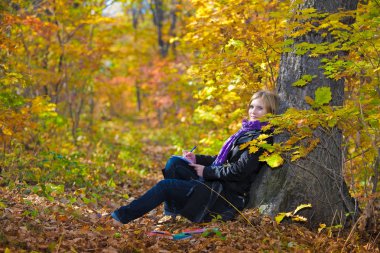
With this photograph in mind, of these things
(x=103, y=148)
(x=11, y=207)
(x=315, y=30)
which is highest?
(x=315, y=30)

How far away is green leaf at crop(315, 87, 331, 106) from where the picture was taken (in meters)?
→ 3.82

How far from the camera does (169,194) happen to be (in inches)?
169

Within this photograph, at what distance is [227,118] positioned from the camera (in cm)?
752

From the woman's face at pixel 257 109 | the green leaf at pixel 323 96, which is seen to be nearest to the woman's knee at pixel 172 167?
the woman's face at pixel 257 109

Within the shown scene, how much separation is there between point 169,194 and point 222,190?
53 cm

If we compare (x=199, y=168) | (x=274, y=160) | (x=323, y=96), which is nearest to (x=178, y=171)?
(x=199, y=168)

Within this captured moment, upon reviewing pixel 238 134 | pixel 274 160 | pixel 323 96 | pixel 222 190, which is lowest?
pixel 222 190

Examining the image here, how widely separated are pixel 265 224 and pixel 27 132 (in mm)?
5482

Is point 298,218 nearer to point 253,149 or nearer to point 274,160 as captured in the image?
point 274,160

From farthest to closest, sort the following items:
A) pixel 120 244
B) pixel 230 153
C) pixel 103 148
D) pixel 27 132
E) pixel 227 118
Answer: pixel 103 148
pixel 27 132
pixel 227 118
pixel 230 153
pixel 120 244

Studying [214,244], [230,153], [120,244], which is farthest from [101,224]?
[230,153]

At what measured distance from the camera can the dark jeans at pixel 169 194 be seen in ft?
13.7

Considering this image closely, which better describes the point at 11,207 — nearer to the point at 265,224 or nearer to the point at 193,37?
the point at 265,224

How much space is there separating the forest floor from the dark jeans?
16 cm
